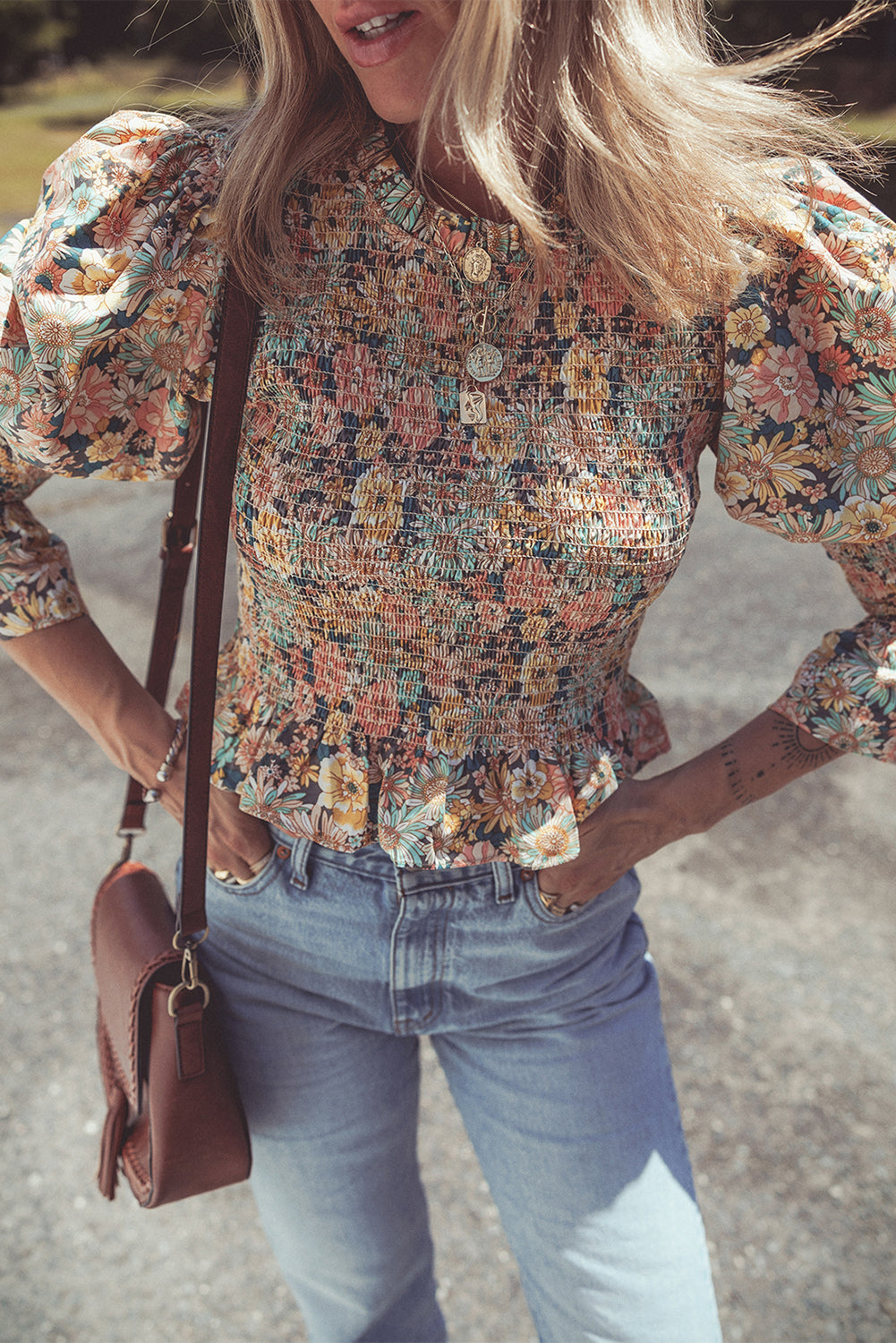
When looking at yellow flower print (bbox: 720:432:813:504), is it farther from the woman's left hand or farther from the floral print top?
the woman's left hand

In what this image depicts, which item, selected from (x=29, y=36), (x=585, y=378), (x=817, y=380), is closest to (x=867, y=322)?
(x=817, y=380)

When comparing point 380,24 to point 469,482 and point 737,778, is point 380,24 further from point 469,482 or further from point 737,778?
point 737,778

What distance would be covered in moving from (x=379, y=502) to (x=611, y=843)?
551 mm

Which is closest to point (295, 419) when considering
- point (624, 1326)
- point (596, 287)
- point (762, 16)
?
point (596, 287)

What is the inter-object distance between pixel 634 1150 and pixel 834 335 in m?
1.04

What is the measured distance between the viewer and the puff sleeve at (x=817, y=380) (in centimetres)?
120

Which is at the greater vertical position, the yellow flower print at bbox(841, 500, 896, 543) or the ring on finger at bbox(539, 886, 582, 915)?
the yellow flower print at bbox(841, 500, 896, 543)

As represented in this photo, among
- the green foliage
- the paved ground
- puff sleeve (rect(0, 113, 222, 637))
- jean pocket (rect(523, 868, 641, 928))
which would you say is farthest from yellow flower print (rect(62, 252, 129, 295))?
the green foliage

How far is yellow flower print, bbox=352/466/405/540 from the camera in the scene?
3.76ft

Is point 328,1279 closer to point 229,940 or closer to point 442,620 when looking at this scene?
point 229,940

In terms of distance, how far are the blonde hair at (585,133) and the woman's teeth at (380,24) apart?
0.07m

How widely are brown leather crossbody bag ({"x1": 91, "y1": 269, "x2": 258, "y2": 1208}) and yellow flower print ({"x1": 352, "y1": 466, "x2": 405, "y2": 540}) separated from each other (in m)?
0.16

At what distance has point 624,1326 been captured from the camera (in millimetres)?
1272

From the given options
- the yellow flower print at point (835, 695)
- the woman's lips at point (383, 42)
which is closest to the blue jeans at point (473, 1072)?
the yellow flower print at point (835, 695)
